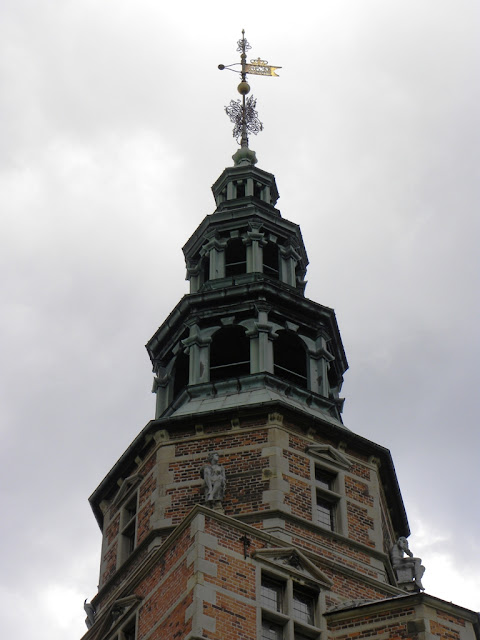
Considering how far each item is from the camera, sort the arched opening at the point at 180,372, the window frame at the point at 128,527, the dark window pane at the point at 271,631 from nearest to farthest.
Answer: the dark window pane at the point at 271,631, the window frame at the point at 128,527, the arched opening at the point at 180,372

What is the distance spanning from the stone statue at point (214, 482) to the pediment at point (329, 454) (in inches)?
102

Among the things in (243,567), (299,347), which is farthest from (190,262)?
(243,567)

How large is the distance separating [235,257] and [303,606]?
1607cm

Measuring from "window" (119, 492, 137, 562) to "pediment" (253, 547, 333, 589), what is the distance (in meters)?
4.95

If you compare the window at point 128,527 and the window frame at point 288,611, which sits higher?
the window at point 128,527

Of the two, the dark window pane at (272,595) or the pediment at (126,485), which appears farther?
the pediment at (126,485)

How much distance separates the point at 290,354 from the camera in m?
41.1

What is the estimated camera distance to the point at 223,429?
117ft

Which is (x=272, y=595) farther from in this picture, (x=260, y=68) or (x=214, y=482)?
(x=260, y=68)

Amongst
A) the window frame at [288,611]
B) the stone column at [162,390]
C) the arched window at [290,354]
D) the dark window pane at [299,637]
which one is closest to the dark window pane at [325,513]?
the window frame at [288,611]

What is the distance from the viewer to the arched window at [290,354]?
133ft

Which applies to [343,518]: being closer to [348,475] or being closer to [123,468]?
[348,475]

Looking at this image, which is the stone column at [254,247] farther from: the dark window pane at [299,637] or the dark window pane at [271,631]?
the dark window pane at [271,631]

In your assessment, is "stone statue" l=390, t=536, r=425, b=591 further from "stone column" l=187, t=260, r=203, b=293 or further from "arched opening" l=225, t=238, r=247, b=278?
"stone column" l=187, t=260, r=203, b=293
